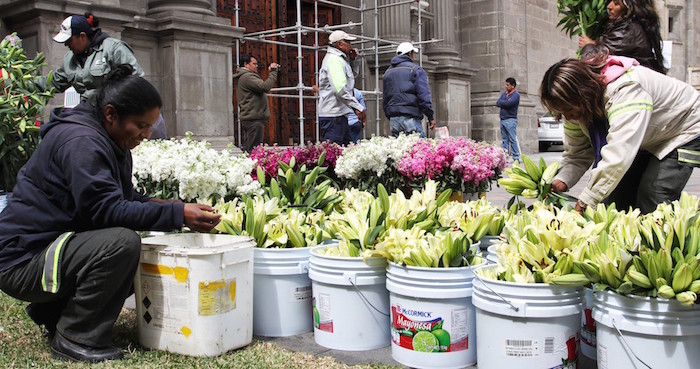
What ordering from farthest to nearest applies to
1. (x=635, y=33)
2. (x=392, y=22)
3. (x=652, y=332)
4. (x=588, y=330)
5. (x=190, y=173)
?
1. (x=392, y=22)
2. (x=190, y=173)
3. (x=635, y=33)
4. (x=588, y=330)
5. (x=652, y=332)

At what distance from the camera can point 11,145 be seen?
5.19 metres

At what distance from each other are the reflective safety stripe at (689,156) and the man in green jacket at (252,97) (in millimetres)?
6509

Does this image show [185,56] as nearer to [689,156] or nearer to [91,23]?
[91,23]

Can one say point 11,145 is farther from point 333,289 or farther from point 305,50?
point 305,50

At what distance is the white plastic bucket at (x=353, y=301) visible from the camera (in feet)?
10.7

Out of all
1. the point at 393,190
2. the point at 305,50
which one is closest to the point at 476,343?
the point at 393,190

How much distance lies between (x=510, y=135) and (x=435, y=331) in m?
12.7

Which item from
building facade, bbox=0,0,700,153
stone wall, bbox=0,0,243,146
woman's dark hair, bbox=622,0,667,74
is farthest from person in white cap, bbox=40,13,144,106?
woman's dark hair, bbox=622,0,667,74

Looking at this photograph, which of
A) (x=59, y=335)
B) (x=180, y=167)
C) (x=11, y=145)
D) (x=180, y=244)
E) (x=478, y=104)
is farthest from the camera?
(x=478, y=104)

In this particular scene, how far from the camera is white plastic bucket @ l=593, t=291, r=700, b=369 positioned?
2463 mm

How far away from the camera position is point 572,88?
3459mm

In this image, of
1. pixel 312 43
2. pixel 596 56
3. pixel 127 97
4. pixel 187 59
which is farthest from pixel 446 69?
pixel 127 97

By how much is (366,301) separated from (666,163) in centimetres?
171

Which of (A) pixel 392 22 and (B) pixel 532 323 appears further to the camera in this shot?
(A) pixel 392 22
